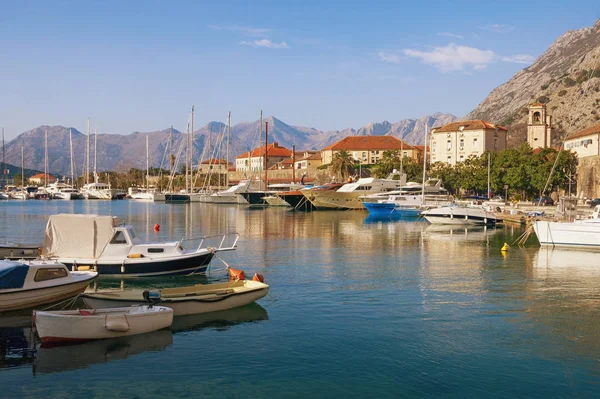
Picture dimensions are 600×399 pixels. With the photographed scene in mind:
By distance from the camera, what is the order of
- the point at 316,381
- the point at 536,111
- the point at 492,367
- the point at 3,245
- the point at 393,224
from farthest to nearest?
the point at 536,111, the point at 393,224, the point at 3,245, the point at 492,367, the point at 316,381

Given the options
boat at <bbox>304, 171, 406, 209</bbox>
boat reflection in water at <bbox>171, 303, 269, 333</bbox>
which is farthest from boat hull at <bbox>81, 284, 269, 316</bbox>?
boat at <bbox>304, 171, 406, 209</bbox>

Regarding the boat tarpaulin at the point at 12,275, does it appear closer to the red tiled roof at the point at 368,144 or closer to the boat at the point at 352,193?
the boat at the point at 352,193

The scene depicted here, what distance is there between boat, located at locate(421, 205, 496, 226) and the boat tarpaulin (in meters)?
45.8

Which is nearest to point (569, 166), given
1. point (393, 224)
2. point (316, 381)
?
point (393, 224)

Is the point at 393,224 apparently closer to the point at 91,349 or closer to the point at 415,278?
the point at 415,278

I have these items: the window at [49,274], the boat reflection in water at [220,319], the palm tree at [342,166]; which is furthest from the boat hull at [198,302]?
the palm tree at [342,166]

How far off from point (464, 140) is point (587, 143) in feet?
102

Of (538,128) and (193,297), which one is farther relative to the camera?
(538,128)

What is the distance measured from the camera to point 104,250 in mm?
26266

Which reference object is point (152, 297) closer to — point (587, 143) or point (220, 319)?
point (220, 319)

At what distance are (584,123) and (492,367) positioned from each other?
5350 inches

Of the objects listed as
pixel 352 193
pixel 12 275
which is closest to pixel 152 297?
pixel 12 275

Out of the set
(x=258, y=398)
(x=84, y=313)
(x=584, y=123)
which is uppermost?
(x=584, y=123)

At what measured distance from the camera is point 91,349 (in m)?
17.7
